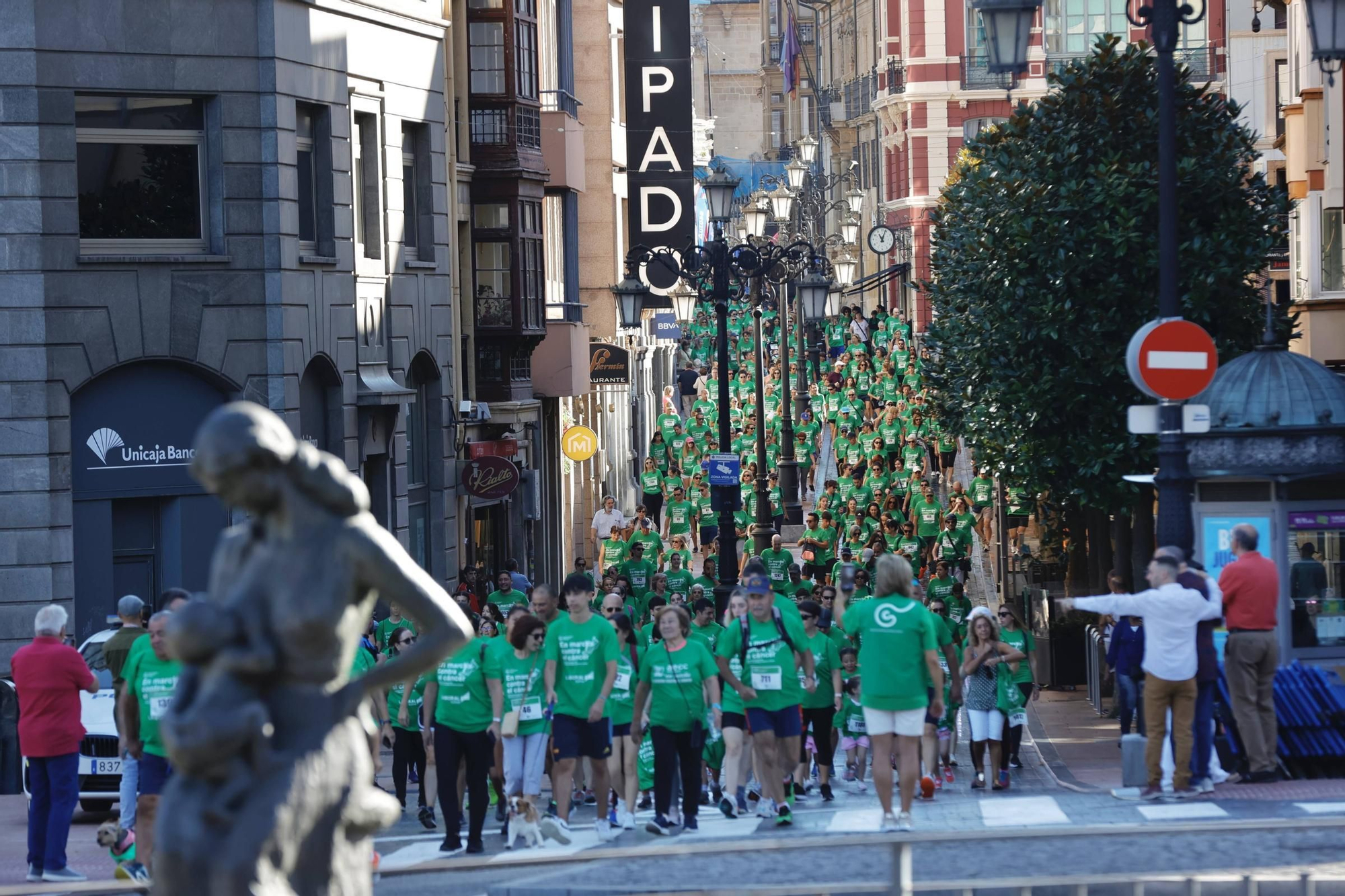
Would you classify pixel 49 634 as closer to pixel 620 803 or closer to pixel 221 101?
pixel 620 803

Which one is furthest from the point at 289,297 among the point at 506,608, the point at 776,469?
the point at 776,469

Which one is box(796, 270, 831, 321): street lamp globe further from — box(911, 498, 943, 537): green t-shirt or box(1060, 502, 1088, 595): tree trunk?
box(1060, 502, 1088, 595): tree trunk

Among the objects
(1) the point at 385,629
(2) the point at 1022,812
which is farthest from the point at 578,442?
(2) the point at 1022,812

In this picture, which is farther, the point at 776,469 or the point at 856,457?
the point at 776,469

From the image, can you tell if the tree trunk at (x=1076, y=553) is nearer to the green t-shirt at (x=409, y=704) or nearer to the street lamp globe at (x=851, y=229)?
the green t-shirt at (x=409, y=704)

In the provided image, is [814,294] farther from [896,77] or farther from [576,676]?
[896,77]

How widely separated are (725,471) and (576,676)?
13.3m

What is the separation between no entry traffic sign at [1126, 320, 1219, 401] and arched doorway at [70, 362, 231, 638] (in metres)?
12.0

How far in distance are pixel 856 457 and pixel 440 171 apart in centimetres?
1338

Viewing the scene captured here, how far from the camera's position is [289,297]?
24000 mm

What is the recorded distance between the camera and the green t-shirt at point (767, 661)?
14578 millimetres

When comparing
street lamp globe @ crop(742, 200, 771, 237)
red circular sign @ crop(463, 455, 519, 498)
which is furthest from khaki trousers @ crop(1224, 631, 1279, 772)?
street lamp globe @ crop(742, 200, 771, 237)

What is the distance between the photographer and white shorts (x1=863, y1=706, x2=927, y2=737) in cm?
1332

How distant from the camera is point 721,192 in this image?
2803 centimetres
